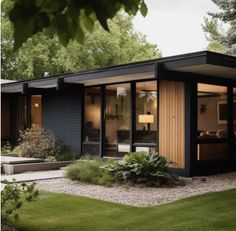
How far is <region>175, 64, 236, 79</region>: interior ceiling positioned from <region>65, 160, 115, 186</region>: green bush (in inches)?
117

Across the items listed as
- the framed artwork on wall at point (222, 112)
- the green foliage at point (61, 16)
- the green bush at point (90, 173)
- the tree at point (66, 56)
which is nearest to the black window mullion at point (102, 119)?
the green bush at point (90, 173)

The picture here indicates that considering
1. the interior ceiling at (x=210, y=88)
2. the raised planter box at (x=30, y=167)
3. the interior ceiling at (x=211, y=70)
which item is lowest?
the raised planter box at (x=30, y=167)

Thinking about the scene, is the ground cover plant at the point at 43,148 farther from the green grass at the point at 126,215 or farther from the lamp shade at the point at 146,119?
the green grass at the point at 126,215

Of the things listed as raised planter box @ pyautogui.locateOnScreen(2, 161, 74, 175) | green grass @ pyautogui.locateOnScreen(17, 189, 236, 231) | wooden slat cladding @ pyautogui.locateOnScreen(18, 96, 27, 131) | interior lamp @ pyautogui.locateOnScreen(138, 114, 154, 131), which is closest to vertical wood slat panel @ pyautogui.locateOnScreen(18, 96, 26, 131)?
wooden slat cladding @ pyautogui.locateOnScreen(18, 96, 27, 131)

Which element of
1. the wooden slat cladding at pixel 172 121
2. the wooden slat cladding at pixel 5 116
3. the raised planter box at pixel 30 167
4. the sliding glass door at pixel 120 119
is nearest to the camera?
the wooden slat cladding at pixel 172 121

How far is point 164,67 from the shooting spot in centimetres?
1055

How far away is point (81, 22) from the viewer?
6.56 feet

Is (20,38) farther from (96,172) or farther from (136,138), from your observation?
(136,138)

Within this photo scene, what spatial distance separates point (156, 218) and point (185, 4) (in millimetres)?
41313

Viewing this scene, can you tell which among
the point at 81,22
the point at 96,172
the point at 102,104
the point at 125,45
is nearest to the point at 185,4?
the point at 125,45

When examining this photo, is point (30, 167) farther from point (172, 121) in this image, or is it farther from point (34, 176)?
point (172, 121)

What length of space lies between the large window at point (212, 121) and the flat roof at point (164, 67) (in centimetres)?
50

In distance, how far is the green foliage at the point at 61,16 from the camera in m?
1.83

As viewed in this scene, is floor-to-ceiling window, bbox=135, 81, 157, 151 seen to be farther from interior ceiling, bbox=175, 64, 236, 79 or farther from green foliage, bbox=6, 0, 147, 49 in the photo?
green foliage, bbox=6, 0, 147, 49
